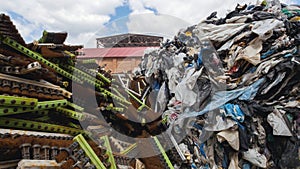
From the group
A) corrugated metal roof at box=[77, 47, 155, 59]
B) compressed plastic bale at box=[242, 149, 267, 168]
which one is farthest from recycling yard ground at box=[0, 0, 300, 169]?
corrugated metal roof at box=[77, 47, 155, 59]

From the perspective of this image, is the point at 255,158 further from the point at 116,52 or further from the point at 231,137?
the point at 116,52

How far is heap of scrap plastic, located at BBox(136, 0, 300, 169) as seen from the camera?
2262 mm

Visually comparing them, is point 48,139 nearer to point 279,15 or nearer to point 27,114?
point 27,114

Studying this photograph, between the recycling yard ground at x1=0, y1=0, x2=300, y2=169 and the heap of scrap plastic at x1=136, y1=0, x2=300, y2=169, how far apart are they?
1 centimetres

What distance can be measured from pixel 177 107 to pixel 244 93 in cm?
95

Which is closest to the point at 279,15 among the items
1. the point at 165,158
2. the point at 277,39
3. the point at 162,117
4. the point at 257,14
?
the point at 257,14

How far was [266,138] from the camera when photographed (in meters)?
2.31

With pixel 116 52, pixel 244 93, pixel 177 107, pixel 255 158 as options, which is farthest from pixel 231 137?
pixel 116 52

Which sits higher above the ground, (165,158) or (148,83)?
(148,83)

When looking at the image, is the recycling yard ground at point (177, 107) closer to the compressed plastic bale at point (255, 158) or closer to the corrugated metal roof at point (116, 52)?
the compressed plastic bale at point (255, 158)

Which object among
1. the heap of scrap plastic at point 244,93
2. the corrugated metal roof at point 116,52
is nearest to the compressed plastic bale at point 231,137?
the heap of scrap plastic at point 244,93

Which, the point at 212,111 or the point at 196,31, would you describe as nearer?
the point at 212,111

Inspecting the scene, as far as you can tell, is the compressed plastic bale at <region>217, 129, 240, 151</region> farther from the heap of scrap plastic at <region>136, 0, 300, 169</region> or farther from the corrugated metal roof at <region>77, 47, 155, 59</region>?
the corrugated metal roof at <region>77, 47, 155, 59</region>

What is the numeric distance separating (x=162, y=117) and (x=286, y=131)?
57.0 inches
